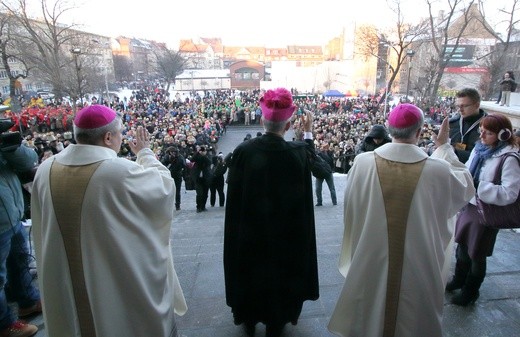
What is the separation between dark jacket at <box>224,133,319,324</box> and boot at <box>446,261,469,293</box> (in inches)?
48.3

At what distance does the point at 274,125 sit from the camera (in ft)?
7.06

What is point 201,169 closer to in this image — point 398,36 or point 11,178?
point 11,178

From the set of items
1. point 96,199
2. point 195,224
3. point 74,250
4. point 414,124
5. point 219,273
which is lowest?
point 195,224

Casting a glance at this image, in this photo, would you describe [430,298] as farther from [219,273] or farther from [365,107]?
[365,107]

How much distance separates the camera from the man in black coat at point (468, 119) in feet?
10.4

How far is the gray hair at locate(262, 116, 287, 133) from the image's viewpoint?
215 cm

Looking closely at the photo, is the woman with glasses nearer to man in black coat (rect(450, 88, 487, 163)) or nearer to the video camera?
man in black coat (rect(450, 88, 487, 163))

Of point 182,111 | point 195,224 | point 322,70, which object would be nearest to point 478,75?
point 322,70

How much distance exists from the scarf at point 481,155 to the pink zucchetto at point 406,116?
0.83 meters

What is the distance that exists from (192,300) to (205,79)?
147 ft

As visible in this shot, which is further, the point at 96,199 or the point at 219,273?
the point at 219,273

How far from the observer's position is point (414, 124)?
6.39 ft

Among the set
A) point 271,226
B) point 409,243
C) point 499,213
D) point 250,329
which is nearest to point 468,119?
point 499,213

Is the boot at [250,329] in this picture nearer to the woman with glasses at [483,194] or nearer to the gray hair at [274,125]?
the gray hair at [274,125]
